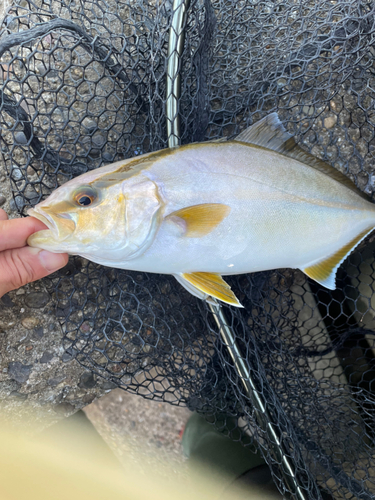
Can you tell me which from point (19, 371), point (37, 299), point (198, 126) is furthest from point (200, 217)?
point (19, 371)

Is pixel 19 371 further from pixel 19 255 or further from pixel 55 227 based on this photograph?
pixel 55 227

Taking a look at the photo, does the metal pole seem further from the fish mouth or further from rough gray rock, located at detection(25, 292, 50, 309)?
rough gray rock, located at detection(25, 292, 50, 309)

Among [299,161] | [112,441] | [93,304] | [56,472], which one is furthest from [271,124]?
[112,441]

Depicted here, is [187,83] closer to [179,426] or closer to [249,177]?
[249,177]

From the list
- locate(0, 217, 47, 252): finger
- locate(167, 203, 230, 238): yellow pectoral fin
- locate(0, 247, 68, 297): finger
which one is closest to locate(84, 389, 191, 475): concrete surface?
locate(0, 247, 68, 297): finger

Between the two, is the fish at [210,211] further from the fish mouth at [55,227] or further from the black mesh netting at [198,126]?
the black mesh netting at [198,126]

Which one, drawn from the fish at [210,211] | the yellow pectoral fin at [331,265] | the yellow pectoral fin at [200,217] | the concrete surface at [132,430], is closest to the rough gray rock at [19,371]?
the concrete surface at [132,430]
